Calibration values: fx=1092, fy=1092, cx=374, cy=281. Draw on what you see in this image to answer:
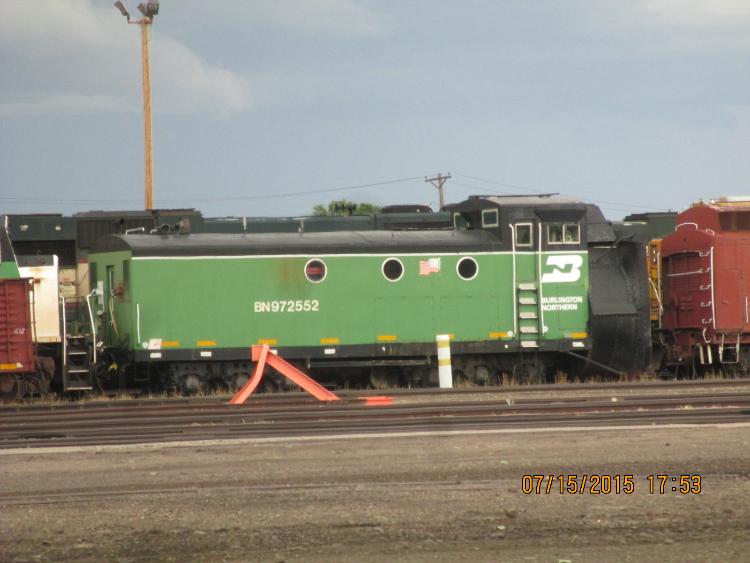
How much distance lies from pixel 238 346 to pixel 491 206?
6.10 metres

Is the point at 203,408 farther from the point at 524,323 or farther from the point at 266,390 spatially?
the point at 524,323

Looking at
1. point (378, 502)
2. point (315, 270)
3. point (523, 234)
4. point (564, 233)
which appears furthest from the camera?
point (564, 233)

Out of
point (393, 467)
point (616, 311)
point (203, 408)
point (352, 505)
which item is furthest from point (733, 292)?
point (352, 505)

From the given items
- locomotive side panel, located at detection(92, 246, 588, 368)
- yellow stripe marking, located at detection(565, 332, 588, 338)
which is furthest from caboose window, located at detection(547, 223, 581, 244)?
yellow stripe marking, located at detection(565, 332, 588, 338)

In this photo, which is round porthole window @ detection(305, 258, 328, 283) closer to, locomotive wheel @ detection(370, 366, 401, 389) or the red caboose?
locomotive wheel @ detection(370, 366, 401, 389)

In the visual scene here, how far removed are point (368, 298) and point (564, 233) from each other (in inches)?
175

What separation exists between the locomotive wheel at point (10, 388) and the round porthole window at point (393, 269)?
7489 millimetres

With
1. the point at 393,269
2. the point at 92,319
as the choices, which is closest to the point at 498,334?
the point at 393,269

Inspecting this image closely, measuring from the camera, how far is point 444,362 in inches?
854

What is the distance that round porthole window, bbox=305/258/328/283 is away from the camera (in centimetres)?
2228

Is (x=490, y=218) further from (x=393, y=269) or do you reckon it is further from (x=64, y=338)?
(x=64, y=338)

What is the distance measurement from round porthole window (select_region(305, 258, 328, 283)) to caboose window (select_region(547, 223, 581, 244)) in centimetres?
486
